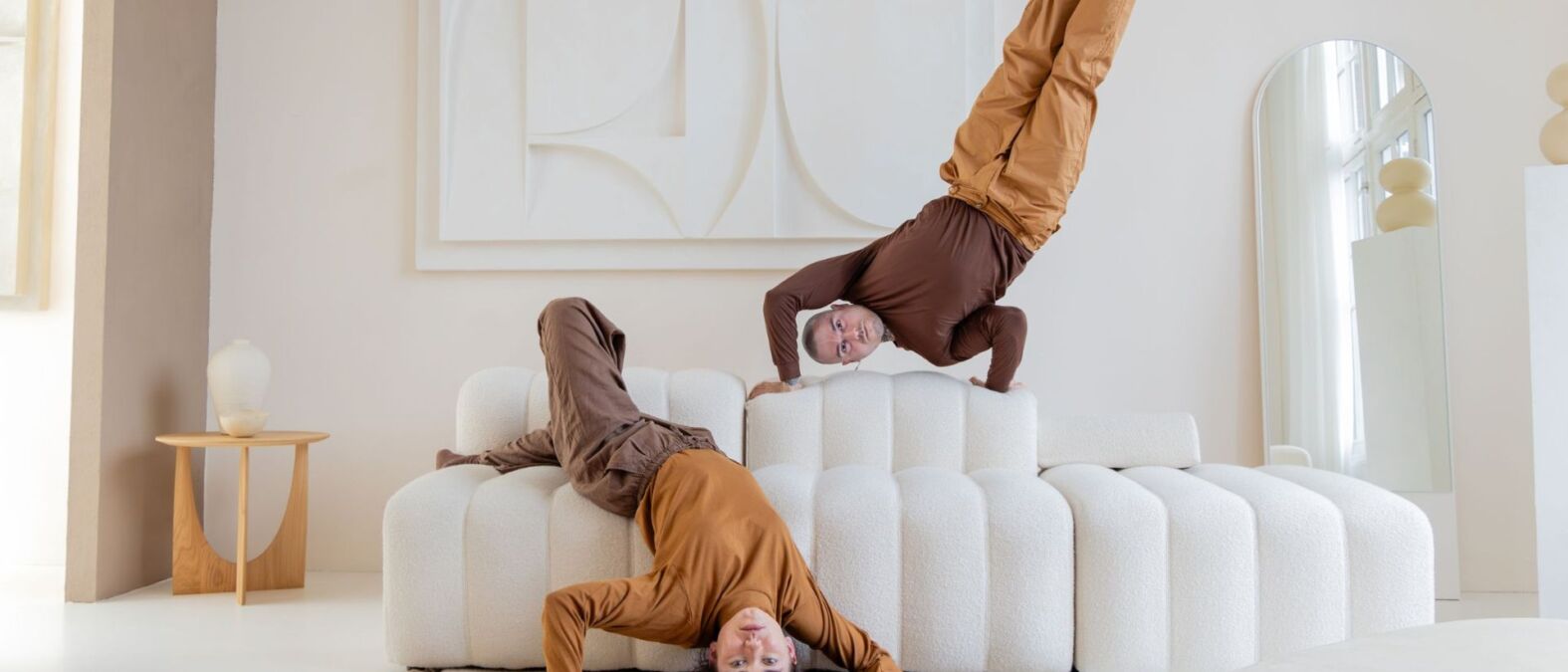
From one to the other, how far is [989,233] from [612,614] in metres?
1.54

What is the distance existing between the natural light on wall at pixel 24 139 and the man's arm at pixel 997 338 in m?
3.02

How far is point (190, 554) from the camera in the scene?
3268mm

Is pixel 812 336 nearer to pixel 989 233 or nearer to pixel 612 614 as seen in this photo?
pixel 989 233

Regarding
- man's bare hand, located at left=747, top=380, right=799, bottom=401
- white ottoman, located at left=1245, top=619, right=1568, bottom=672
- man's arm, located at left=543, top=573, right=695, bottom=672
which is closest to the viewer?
white ottoman, located at left=1245, top=619, right=1568, bottom=672

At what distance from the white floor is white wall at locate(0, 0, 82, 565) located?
0.15 meters

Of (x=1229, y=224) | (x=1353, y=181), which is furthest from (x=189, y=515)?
(x=1353, y=181)

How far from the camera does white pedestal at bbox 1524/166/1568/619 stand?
276 cm

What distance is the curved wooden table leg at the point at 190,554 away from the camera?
10.7 feet

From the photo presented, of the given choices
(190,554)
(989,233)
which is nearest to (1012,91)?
(989,233)

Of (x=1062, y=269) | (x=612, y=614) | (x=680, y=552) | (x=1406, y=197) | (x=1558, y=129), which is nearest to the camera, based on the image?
(x=612, y=614)

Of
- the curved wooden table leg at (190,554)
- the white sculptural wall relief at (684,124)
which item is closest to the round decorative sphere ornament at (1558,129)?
the white sculptural wall relief at (684,124)

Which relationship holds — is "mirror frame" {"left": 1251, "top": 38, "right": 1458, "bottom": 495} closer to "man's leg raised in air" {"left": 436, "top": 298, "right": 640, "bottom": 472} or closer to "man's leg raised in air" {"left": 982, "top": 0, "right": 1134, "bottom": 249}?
"man's leg raised in air" {"left": 982, "top": 0, "right": 1134, "bottom": 249}

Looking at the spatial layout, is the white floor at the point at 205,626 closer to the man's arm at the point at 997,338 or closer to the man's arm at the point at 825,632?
the man's arm at the point at 825,632

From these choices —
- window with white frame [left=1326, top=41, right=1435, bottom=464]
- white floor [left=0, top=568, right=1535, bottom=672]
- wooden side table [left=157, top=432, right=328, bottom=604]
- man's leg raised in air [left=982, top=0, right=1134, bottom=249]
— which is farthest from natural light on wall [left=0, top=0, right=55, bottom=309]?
window with white frame [left=1326, top=41, right=1435, bottom=464]
